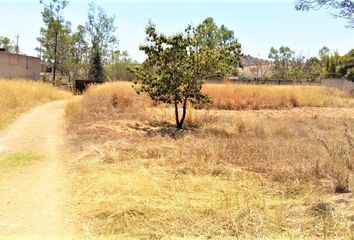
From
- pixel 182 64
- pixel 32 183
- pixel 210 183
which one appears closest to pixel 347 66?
pixel 182 64

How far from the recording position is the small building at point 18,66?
1068 inches

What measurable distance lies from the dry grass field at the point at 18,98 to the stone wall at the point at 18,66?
5799 mm

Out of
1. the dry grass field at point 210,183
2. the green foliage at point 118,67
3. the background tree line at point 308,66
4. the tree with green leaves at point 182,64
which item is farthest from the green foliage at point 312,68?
the dry grass field at point 210,183

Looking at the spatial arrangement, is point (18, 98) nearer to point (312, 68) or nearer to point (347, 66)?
point (347, 66)

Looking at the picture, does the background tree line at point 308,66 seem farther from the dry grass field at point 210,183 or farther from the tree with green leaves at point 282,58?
the dry grass field at point 210,183

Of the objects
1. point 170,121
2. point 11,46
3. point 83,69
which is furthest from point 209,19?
point 11,46

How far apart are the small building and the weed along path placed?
17349 mm

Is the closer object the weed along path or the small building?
the weed along path

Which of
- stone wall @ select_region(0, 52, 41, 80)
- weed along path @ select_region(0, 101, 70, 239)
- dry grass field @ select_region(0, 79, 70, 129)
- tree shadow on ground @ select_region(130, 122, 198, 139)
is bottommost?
weed along path @ select_region(0, 101, 70, 239)

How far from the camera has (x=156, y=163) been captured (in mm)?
7145

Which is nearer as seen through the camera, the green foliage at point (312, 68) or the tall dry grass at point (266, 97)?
the tall dry grass at point (266, 97)

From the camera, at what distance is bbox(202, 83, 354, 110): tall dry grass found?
20.3 m

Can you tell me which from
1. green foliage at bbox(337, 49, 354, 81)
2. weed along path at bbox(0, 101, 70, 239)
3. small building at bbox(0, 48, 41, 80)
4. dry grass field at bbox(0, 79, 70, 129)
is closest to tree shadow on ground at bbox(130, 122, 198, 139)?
weed along path at bbox(0, 101, 70, 239)

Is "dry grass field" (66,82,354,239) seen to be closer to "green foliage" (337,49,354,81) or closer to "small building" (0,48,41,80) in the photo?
"small building" (0,48,41,80)
